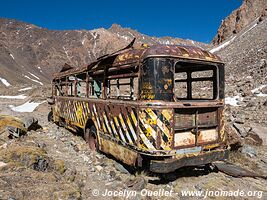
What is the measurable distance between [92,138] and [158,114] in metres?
3.52

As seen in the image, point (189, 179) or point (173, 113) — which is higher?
point (173, 113)

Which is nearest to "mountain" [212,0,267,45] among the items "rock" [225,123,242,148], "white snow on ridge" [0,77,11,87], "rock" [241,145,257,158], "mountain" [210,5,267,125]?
"mountain" [210,5,267,125]

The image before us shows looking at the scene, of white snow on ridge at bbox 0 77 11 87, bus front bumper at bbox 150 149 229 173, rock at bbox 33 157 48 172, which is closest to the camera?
bus front bumper at bbox 150 149 229 173

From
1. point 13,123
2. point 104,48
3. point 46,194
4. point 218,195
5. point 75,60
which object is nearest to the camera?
point 46,194

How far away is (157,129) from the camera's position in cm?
508

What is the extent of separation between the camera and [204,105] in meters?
5.62

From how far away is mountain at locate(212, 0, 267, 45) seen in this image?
7019cm

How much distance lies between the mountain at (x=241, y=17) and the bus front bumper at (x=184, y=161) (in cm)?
7110

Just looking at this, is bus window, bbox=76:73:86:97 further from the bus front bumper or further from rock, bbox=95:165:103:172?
the bus front bumper

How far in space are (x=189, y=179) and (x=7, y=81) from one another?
9997 centimetres

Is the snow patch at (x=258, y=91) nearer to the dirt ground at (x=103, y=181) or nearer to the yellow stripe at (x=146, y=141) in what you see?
the dirt ground at (x=103, y=181)

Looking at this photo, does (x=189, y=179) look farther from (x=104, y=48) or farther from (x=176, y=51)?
(x=104, y=48)

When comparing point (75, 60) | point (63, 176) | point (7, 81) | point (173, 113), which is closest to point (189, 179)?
point (173, 113)

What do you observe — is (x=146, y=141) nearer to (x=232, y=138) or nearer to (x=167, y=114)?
(x=167, y=114)
